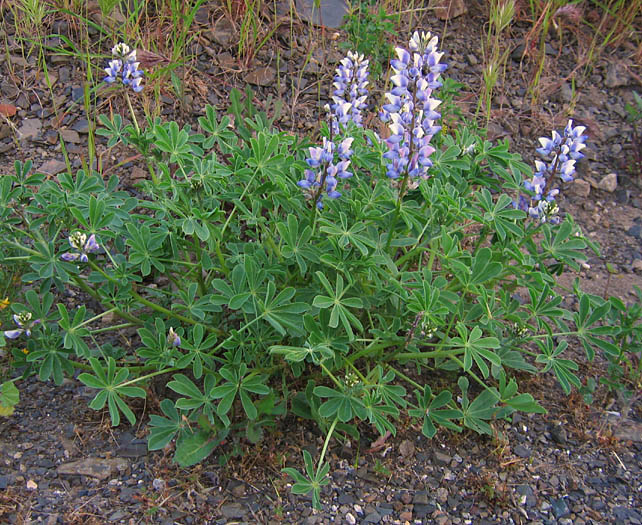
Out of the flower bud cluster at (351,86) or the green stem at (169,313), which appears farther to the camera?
the flower bud cluster at (351,86)

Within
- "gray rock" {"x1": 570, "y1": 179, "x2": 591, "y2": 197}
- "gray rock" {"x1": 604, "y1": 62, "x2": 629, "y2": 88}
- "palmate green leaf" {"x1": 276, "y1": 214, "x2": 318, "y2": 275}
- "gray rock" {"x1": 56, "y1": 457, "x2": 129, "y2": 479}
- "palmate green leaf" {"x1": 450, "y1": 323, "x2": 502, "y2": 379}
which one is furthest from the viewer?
"gray rock" {"x1": 604, "y1": 62, "x2": 629, "y2": 88}

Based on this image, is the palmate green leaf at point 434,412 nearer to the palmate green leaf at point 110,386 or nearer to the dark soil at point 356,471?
the dark soil at point 356,471

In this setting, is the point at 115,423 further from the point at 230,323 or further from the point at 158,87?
the point at 158,87

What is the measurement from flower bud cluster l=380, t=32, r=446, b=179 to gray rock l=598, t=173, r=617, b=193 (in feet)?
7.77

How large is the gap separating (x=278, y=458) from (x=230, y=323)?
0.58 metres

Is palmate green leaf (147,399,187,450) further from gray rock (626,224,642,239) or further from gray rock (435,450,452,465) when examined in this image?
gray rock (626,224,642,239)

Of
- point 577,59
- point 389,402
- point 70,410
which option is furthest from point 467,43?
point 70,410

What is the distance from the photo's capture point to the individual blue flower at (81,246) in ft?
7.28

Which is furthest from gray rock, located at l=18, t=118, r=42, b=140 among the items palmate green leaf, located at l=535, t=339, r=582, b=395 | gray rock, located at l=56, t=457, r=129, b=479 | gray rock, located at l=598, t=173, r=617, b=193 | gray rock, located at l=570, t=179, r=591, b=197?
gray rock, located at l=598, t=173, r=617, b=193

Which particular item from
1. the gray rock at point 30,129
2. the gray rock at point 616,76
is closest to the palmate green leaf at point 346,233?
the gray rock at point 30,129

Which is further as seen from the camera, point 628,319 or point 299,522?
point 628,319

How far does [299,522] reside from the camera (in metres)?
2.39

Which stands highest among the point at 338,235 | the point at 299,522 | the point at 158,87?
the point at 158,87

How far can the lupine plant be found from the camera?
2.28 meters
